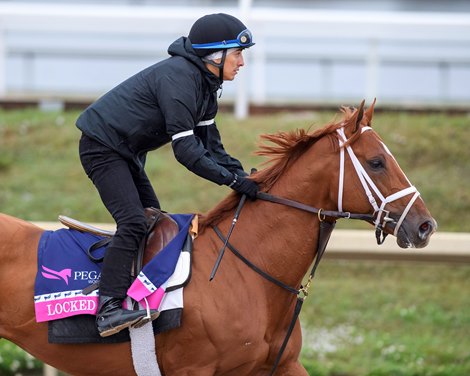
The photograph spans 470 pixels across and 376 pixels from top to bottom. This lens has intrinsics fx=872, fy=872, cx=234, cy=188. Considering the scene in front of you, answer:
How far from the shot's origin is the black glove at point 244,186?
5008 mm

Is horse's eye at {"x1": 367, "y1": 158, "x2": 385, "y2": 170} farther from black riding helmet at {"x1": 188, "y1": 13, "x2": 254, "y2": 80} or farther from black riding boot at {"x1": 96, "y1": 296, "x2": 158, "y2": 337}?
black riding boot at {"x1": 96, "y1": 296, "x2": 158, "y2": 337}

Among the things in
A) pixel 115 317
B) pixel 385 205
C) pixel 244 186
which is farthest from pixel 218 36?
pixel 115 317

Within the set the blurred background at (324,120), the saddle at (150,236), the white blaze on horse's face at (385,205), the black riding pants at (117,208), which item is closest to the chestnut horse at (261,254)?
the white blaze on horse's face at (385,205)

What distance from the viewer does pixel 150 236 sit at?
16.6ft

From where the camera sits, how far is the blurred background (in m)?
7.69

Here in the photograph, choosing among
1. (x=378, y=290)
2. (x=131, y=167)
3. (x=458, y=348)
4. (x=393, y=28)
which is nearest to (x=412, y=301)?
(x=378, y=290)

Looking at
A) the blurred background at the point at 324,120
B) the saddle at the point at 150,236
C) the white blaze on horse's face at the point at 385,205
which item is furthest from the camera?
the blurred background at the point at 324,120

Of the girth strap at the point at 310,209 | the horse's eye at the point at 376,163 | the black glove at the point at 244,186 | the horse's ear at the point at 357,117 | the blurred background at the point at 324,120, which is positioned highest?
the horse's ear at the point at 357,117

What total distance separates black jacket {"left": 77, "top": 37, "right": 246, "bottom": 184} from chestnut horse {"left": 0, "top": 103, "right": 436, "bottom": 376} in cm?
38

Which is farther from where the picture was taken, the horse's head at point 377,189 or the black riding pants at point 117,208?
the black riding pants at point 117,208

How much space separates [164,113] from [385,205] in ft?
4.34

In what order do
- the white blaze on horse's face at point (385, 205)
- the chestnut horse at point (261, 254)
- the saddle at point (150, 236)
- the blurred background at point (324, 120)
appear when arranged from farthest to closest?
the blurred background at point (324, 120), the saddle at point (150, 236), the chestnut horse at point (261, 254), the white blaze on horse's face at point (385, 205)

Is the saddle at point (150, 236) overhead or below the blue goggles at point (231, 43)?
below

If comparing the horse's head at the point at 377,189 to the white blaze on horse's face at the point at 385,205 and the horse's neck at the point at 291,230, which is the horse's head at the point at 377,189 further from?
the horse's neck at the point at 291,230
